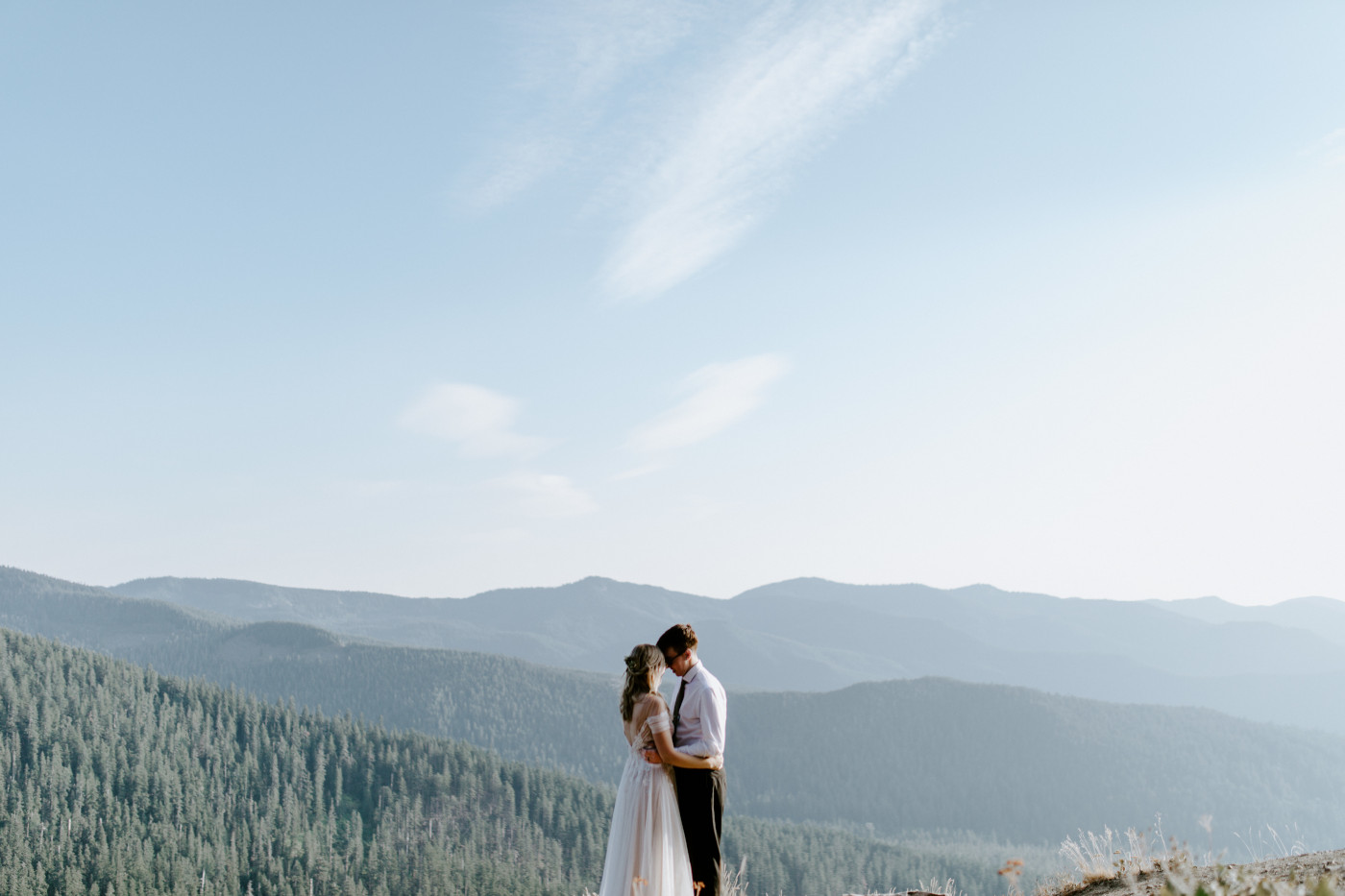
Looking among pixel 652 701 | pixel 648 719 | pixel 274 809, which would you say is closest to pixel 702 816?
pixel 648 719

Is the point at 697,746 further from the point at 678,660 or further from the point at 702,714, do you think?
the point at 678,660

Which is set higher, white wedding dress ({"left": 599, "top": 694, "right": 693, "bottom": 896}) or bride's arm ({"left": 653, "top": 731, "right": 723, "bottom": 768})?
bride's arm ({"left": 653, "top": 731, "right": 723, "bottom": 768})

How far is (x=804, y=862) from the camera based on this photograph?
160750mm

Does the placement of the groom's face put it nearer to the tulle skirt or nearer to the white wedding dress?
the white wedding dress

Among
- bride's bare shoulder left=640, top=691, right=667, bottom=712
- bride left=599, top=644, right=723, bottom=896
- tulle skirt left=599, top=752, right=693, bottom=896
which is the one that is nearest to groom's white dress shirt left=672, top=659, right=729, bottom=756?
bride left=599, top=644, right=723, bottom=896

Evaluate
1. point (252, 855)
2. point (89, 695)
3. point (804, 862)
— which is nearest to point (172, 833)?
point (252, 855)

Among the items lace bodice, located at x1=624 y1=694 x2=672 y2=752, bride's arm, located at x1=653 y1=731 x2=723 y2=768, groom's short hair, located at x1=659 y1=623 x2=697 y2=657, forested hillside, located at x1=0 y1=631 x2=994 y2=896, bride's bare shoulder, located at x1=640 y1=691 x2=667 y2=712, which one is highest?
groom's short hair, located at x1=659 y1=623 x2=697 y2=657

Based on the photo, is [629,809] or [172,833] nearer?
[629,809]

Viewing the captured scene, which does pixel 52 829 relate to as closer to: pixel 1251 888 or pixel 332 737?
pixel 332 737

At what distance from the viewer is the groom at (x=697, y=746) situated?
8570mm

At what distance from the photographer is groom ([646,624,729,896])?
8.57 metres

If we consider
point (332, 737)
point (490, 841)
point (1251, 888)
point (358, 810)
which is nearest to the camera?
point (1251, 888)

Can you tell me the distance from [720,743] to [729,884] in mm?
2836

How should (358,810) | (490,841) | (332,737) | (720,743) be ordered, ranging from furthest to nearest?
1. (332,737)
2. (358,810)
3. (490,841)
4. (720,743)
